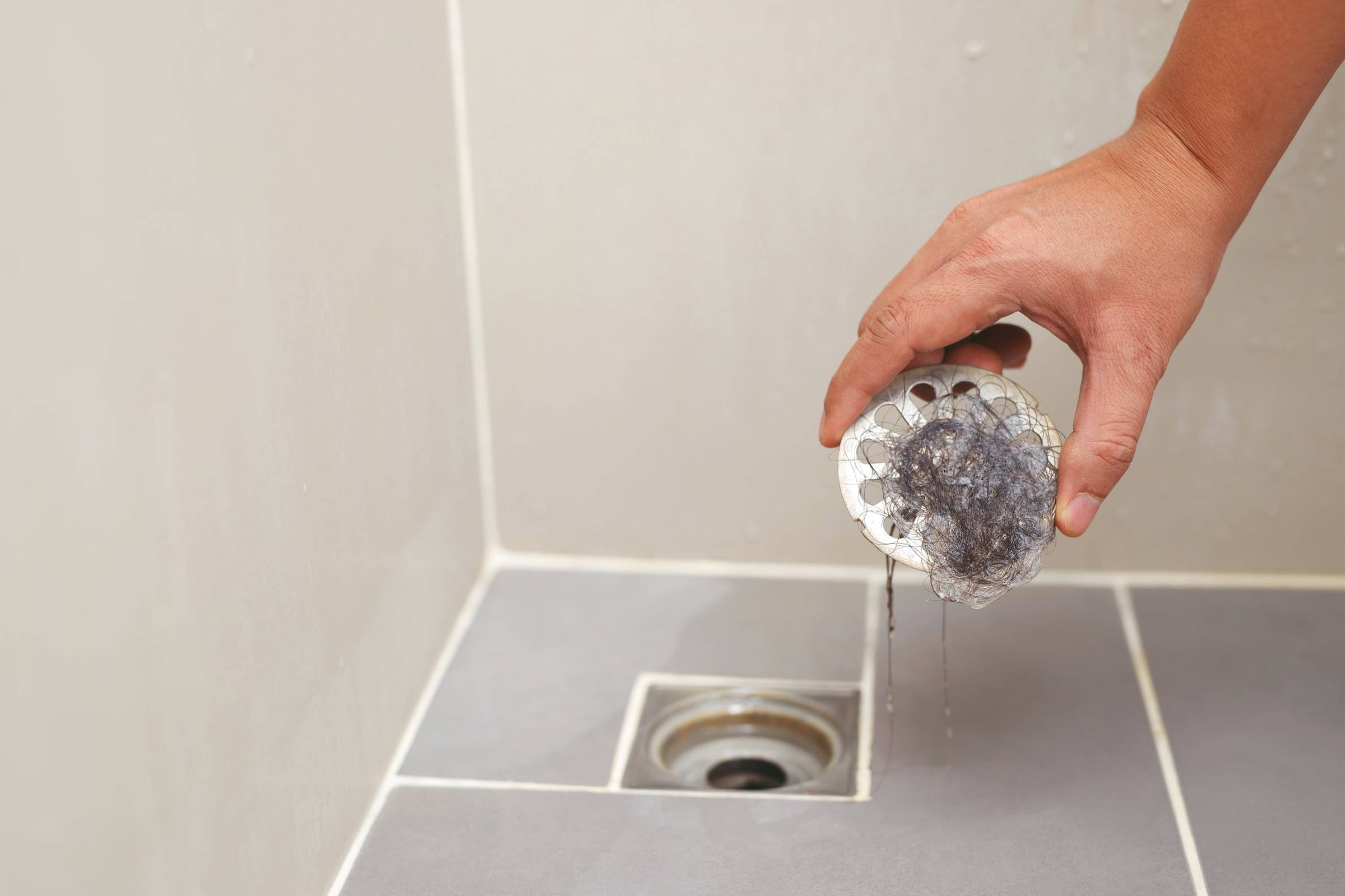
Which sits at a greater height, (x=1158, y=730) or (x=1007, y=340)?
(x=1007, y=340)

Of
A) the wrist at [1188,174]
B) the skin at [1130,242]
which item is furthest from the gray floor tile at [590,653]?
the wrist at [1188,174]

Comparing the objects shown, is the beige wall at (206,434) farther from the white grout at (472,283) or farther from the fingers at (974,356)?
the fingers at (974,356)

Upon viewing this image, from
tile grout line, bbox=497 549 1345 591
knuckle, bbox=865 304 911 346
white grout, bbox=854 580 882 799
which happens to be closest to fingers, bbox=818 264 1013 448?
knuckle, bbox=865 304 911 346

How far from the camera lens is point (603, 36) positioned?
988 millimetres

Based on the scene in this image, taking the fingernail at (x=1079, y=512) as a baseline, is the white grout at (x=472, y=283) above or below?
above

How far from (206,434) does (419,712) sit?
0.40 m

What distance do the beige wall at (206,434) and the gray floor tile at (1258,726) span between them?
53 centimetres

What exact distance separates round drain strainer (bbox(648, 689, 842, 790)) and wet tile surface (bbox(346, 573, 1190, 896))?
0.03m

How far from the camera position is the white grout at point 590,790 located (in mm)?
846

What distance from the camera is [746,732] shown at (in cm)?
96

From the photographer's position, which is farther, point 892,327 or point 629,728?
point 629,728

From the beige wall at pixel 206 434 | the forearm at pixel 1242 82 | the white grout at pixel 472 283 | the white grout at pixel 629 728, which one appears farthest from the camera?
the white grout at pixel 472 283

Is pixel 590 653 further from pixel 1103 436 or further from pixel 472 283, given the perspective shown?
pixel 1103 436

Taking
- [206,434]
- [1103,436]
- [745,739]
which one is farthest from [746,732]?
[206,434]
